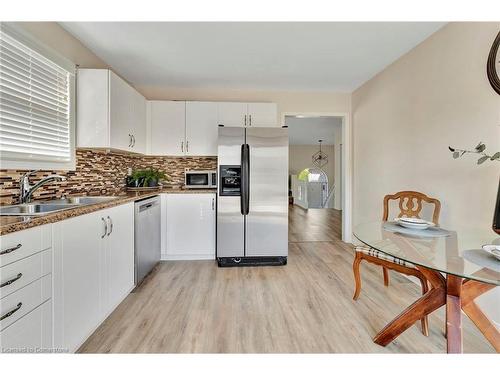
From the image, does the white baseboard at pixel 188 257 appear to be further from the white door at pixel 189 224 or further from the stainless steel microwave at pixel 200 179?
the stainless steel microwave at pixel 200 179

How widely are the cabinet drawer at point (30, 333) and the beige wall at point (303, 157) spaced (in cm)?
1019

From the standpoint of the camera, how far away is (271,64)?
3020 mm

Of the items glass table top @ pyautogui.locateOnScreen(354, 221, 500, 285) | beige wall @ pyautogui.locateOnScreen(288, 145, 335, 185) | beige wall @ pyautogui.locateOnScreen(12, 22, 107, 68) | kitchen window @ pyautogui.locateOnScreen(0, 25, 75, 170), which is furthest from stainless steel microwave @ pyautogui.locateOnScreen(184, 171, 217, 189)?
beige wall @ pyautogui.locateOnScreen(288, 145, 335, 185)

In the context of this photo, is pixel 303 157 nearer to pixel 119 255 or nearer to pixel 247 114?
pixel 247 114

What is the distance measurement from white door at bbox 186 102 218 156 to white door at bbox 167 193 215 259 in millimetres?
759

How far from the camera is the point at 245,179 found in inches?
124

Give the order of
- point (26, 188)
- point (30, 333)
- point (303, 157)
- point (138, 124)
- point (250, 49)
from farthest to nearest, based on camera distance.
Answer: point (303, 157)
point (138, 124)
point (250, 49)
point (26, 188)
point (30, 333)

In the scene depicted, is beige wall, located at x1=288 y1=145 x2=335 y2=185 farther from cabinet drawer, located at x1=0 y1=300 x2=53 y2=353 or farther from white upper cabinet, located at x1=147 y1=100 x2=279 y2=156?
cabinet drawer, located at x1=0 y1=300 x2=53 y2=353

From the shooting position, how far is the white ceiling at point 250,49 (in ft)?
7.52

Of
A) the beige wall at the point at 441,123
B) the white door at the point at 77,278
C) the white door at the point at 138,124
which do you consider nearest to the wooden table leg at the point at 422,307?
the beige wall at the point at 441,123

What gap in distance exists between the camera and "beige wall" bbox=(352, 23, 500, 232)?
191cm

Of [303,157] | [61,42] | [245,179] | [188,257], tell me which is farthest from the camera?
[303,157]

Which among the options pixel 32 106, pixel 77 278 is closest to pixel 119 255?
pixel 77 278

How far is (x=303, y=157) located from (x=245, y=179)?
27.2 ft
